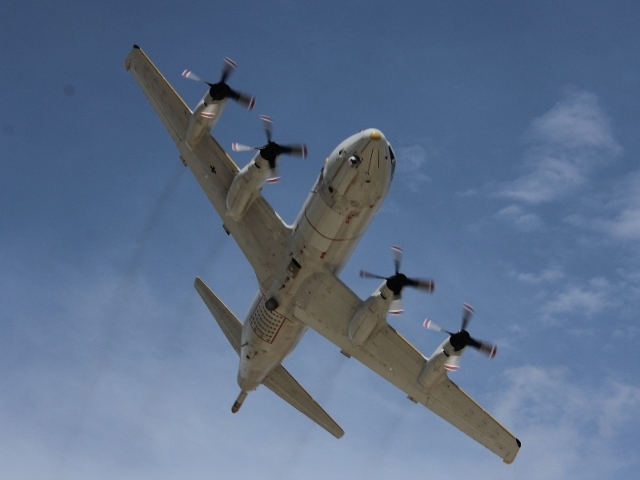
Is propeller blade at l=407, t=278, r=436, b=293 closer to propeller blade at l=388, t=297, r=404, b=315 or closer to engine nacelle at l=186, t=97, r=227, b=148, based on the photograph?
propeller blade at l=388, t=297, r=404, b=315

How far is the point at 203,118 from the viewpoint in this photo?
34688mm

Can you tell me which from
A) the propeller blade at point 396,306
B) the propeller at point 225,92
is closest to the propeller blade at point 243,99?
the propeller at point 225,92

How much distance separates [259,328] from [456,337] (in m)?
10.1

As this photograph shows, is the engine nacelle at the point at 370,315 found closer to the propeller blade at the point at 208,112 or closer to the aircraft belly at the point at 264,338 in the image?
the aircraft belly at the point at 264,338

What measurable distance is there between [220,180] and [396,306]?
11140 mm

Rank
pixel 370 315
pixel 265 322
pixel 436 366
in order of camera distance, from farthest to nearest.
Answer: pixel 265 322 → pixel 436 366 → pixel 370 315

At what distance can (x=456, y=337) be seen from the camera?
111 feet

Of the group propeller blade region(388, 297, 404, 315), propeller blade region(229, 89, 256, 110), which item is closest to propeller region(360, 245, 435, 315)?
propeller blade region(388, 297, 404, 315)

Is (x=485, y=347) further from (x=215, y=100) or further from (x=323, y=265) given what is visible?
(x=215, y=100)

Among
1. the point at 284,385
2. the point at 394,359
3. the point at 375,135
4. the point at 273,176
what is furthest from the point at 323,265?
the point at 284,385

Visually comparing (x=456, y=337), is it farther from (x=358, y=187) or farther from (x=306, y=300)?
(x=358, y=187)

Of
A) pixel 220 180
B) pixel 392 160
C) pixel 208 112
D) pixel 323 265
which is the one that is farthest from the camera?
pixel 220 180

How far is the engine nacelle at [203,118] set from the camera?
112 ft

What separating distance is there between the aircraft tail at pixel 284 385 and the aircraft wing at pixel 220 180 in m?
7.25
